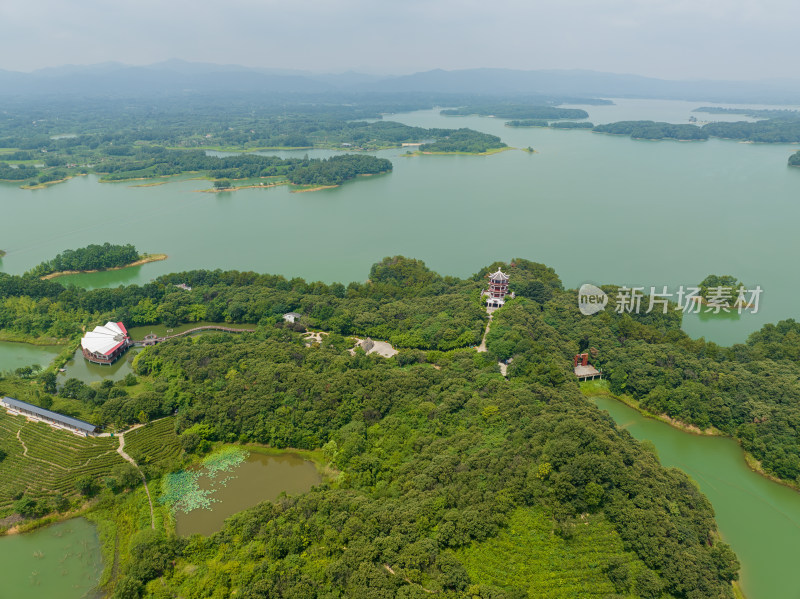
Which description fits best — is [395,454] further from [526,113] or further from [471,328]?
[526,113]

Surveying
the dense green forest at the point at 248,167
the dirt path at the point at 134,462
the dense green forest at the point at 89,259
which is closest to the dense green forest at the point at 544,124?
the dense green forest at the point at 248,167

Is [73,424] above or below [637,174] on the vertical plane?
below

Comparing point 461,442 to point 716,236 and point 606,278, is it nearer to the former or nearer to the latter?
point 606,278

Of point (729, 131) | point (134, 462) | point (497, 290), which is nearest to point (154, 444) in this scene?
point (134, 462)

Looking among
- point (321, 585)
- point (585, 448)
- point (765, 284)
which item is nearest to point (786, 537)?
point (585, 448)

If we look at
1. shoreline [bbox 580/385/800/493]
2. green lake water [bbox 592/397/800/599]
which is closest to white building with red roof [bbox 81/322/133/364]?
shoreline [bbox 580/385/800/493]
